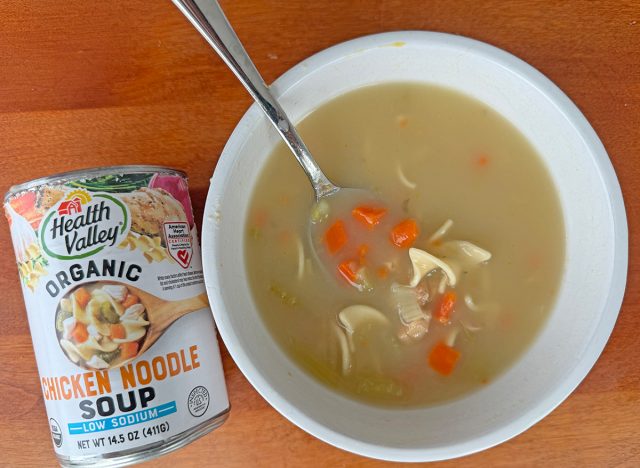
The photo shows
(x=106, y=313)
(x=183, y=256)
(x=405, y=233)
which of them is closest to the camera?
(x=106, y=313)

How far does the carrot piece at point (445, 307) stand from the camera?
1442 mm

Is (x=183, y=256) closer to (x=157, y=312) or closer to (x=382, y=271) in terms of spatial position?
(x=157, y=312)

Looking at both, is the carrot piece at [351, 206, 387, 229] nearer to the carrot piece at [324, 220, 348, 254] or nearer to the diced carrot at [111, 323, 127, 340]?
the carrot piece at [324, 220, 348, 254]

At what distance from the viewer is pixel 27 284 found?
1251 millimetres

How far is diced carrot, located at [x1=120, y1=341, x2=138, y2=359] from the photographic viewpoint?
3.96 feet

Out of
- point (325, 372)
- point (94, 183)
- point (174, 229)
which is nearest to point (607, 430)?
point (325, 372)

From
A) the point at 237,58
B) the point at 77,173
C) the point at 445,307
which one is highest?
the point at 237,58

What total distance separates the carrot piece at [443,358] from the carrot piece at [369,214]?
1.24 feet

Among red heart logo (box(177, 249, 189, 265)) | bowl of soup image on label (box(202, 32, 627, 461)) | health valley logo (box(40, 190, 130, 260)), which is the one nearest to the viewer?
health valley logo (box(40, 190, 130, 260))

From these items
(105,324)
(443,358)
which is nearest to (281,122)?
(105,324)

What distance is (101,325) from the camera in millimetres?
1194

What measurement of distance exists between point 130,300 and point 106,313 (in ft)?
0.19

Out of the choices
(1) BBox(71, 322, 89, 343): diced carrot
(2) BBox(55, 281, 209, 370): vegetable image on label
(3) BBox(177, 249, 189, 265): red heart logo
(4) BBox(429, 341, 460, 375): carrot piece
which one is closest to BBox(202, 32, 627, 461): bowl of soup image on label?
(4) BBox(429, 341, 460, 375): carrot piece

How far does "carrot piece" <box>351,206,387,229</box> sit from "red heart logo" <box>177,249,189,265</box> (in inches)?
17.8
